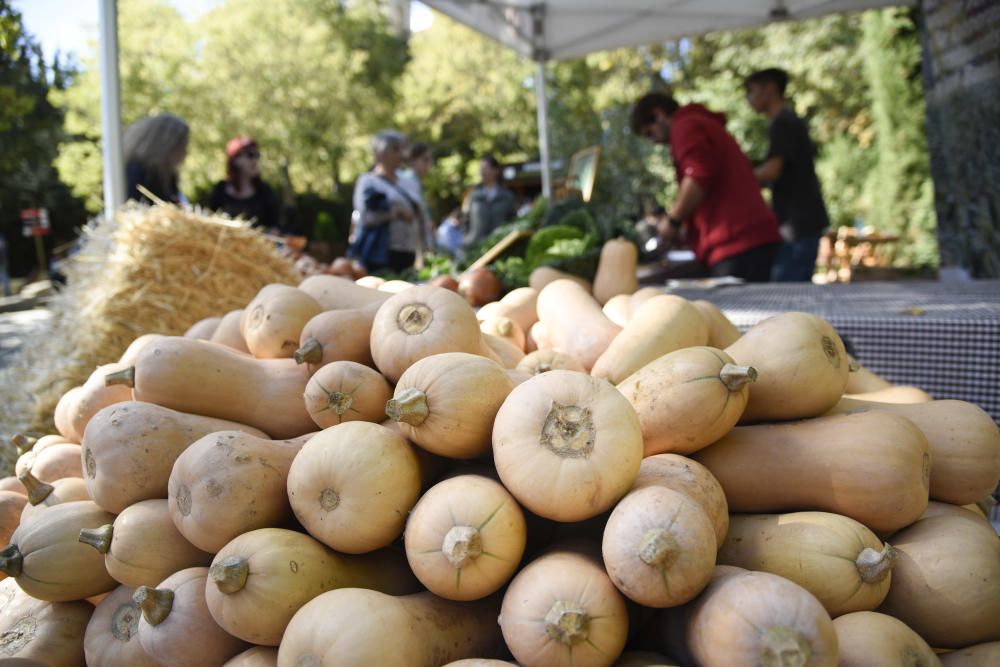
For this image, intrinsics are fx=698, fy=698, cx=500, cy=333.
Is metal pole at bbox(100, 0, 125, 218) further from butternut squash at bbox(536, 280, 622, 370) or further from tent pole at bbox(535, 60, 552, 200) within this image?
tent pole at bbox(535, 60, 552, 200)

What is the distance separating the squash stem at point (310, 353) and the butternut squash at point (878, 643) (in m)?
1.17

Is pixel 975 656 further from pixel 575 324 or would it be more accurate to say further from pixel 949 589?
pixel 575 324

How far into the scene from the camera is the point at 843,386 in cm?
157

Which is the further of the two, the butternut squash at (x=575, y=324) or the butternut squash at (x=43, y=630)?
the butternut squash at (x=575, y=324)

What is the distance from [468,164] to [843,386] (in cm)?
2921

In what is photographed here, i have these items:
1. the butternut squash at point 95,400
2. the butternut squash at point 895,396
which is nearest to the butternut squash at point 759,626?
the butternut squash at point 895,396

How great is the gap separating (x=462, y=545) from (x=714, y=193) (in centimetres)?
444

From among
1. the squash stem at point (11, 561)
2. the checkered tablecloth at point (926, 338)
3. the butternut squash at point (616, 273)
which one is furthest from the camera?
the butternut squash at point (616, 273)

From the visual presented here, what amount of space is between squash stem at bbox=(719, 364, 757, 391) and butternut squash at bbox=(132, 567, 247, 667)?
1035 millimetres

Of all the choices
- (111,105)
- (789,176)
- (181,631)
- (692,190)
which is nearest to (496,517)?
(181,631)

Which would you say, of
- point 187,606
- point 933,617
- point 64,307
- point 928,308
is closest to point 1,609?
point 187,606

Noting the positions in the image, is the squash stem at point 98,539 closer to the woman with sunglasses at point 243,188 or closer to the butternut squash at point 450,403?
the butternut squash at point 450,403

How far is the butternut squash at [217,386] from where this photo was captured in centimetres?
165

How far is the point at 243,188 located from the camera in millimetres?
5672
